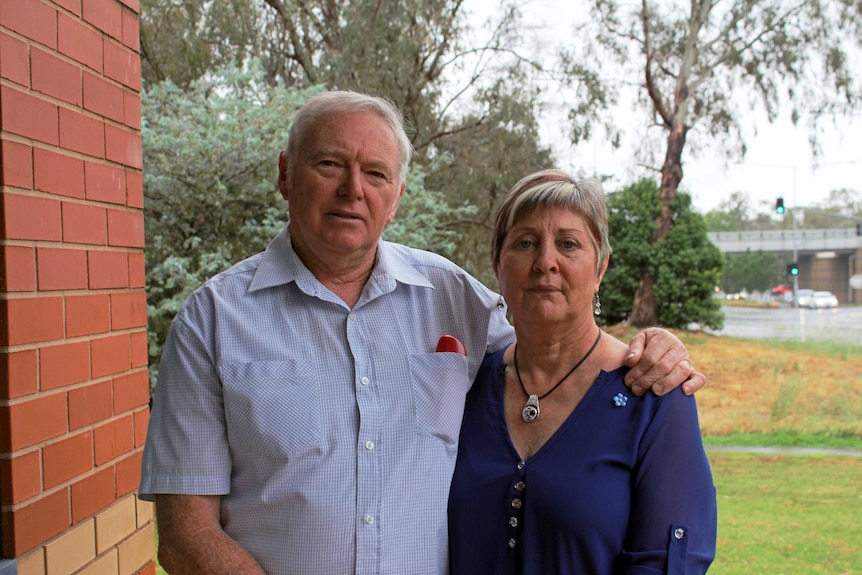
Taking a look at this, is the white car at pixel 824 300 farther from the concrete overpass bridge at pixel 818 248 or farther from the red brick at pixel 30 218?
the red brick at pixel 30 218

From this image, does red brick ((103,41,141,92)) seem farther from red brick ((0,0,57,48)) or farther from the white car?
the white car

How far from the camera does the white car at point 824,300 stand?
22.4 m

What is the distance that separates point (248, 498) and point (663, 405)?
984mm

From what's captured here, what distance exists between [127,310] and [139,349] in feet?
0.48

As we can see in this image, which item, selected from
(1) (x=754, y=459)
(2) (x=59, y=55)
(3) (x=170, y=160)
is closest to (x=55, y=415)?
(2) (x=59, y=55)

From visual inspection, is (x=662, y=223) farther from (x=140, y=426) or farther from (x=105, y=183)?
(x=105, y=183)

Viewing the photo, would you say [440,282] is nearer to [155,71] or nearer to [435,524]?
[435,524]

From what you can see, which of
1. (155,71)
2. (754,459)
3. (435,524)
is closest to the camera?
(435,524)

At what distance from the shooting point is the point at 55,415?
1814 millimetres

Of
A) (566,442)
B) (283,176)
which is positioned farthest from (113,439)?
(566,442)

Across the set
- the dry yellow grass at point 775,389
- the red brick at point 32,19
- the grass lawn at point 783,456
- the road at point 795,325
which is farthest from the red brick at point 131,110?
the road at point 795,325

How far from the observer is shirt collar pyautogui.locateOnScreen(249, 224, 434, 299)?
1.91 metres

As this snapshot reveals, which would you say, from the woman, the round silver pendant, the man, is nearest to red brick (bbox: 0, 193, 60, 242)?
the man

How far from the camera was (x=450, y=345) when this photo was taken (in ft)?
6.64
